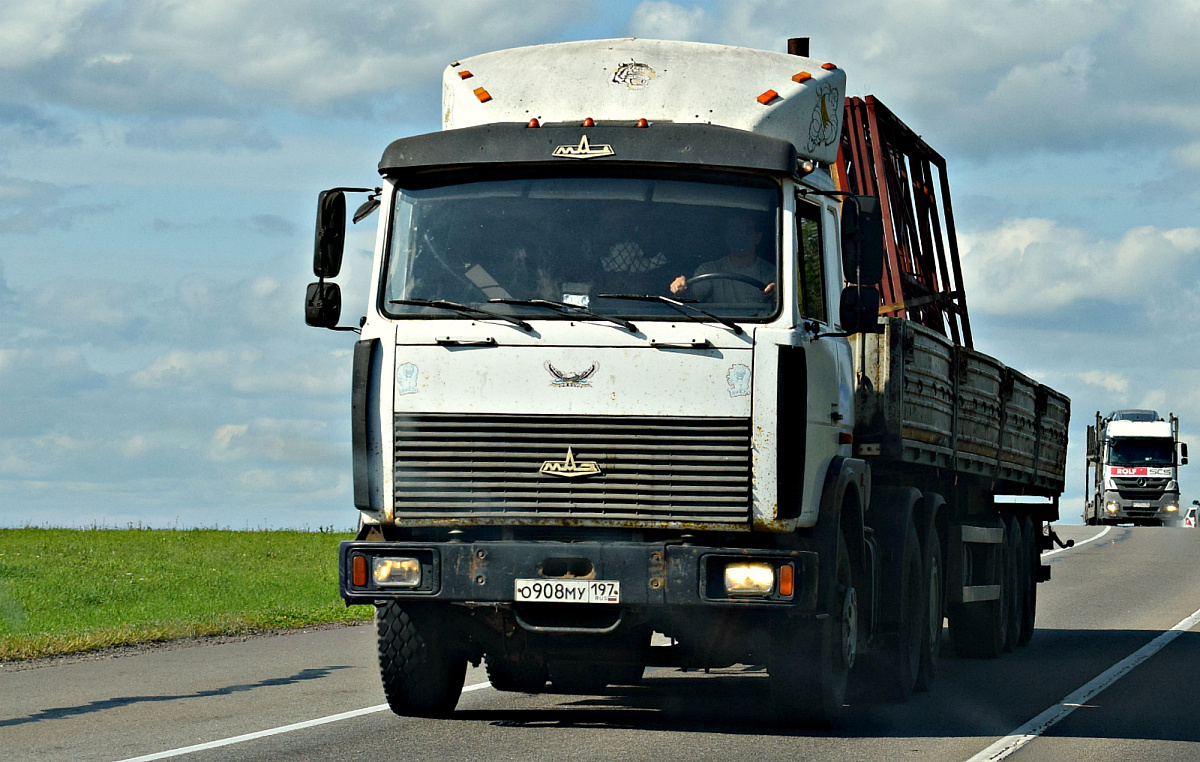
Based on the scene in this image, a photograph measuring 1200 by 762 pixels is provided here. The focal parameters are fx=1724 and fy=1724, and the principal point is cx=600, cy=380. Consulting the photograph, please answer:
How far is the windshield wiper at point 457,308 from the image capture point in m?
8.88

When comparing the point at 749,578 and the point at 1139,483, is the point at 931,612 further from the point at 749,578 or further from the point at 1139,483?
the point at 1139,483

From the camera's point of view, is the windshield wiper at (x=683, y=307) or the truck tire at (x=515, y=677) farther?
the truck tire at (x=515, y=677)

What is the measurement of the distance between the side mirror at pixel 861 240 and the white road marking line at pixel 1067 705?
8.56 ft

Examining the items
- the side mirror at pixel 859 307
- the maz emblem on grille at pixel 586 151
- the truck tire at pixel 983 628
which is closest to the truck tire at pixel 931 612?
the truck tire at pixel 983 628

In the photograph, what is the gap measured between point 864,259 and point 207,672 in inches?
248

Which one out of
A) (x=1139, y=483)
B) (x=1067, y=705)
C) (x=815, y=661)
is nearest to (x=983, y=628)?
(x=1067, y=705)

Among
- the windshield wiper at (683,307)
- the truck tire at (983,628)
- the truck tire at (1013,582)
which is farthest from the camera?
the truck tire at (1013,582)

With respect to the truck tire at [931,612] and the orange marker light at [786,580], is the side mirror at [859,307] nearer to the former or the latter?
the orange marker light at [786,580]

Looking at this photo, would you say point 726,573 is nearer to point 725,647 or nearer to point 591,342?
point 725,647

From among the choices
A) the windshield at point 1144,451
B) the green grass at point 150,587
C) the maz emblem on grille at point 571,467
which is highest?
the windshield at point 1144,451

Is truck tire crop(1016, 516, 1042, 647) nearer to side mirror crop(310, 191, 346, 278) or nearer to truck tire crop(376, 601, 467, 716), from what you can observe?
truck tire crop(376, 601, 467, 716)

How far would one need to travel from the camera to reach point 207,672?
13.0 metres

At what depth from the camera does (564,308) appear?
29.2 feet

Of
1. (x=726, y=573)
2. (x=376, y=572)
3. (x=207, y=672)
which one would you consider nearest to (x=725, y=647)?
(x=726, y=573)
